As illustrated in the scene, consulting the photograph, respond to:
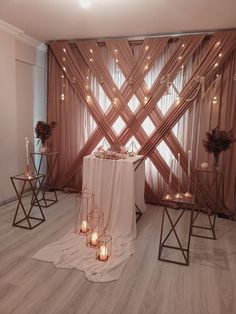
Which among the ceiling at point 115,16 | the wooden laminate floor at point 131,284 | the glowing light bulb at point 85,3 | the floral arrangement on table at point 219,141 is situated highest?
the ceiling at point 115,16

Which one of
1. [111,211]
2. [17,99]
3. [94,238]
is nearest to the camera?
[94,238]

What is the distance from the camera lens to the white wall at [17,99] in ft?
12.4

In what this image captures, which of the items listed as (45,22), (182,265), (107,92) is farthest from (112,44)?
(182,265)

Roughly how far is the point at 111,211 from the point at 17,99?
8.11ft

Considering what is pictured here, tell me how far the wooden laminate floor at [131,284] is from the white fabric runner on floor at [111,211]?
0.14 m

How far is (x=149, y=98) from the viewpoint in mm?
3955

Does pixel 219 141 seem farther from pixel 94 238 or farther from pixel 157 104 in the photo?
pixel 94 238

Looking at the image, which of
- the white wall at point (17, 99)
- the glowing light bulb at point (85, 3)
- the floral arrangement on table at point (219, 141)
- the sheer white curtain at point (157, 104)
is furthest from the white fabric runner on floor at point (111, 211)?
the glowing light bulb at point (85, 3)

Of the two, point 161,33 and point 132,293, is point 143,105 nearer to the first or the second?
point 161,33

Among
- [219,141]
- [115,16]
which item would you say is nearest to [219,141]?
[219,141]

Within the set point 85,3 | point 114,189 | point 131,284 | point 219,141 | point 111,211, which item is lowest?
point 131,284

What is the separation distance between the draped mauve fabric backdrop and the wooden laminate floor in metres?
1.47

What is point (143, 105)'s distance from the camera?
4.00m

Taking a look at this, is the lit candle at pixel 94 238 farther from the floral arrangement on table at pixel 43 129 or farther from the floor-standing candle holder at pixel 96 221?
the floral arrangement on table at pixel 43 129
